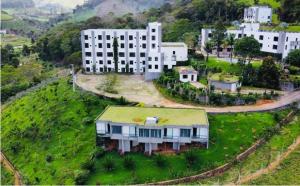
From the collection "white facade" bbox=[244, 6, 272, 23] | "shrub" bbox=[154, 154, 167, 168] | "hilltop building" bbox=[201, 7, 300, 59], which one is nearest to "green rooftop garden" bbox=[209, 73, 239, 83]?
"hilltop building" bbox=[201, 7, 300, 59]

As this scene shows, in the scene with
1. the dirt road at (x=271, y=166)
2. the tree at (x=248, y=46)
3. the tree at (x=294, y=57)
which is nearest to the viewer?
the dirt road at (x=271, y=166)

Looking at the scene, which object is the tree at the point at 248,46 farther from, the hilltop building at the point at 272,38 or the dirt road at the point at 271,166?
the dirt road at the point at 271,166

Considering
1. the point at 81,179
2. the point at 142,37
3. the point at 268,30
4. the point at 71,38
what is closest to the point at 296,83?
the point at 268,30

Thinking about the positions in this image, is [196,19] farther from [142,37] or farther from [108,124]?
[108,124]

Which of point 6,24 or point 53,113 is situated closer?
point 53,113

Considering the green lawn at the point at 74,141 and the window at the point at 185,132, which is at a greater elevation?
the window at the point at 185,132

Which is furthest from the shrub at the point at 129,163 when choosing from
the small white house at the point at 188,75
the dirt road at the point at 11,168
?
the small white house at the point at 188,75

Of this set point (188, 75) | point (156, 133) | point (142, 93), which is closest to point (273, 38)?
point (188, 75)
